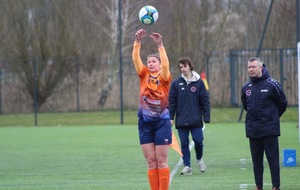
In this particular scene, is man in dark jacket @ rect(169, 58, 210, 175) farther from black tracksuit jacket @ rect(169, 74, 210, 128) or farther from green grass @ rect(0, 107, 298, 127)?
green grass @ rect(0, 107, 298, 127)

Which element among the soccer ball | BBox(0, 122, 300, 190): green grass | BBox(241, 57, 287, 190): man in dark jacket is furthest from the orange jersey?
BBox(0, 122, 300, 190): green grass

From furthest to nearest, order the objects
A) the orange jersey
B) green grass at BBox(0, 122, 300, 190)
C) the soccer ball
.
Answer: green grass at BBox(0, 122, 300, 190), the soccer ball, the orange jersey

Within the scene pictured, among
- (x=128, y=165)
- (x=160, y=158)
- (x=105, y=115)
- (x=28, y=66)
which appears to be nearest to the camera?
(x=160, y=158)

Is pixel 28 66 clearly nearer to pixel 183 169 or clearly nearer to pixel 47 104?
pixel 47 104

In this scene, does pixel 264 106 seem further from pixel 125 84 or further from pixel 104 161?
pixel 125 84

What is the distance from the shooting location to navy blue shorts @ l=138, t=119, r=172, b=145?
10.0 metres

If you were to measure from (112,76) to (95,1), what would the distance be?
3.82 meters

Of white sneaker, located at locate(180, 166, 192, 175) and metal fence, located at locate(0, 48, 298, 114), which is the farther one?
metal fence, located at locate(0, 48, 298, 114)

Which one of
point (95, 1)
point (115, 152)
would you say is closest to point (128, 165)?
point (115, 152)

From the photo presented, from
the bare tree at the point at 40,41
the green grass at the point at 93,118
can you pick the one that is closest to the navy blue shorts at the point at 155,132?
the green grass at the point at 93,118

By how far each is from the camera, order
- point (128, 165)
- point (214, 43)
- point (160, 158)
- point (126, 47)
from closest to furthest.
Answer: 1. point (160, 158)
2. point (128, 165)
3. point (214, 43)
4. point (126, 47)

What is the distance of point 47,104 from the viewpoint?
34594 millimetres

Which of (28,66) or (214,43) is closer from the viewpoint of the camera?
(28,66)

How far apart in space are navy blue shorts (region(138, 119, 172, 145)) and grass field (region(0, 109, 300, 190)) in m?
1.58
